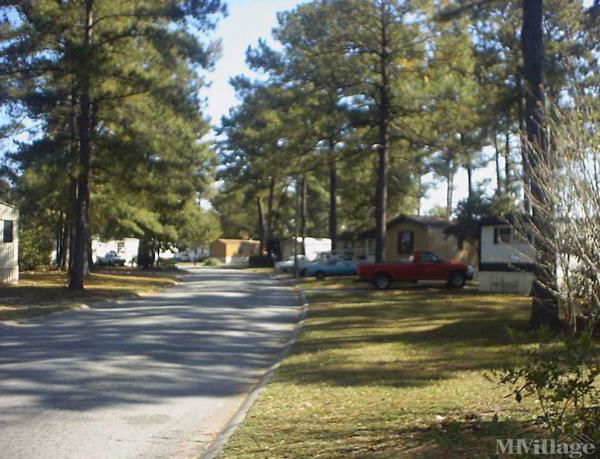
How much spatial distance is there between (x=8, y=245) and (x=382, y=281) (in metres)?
16.0

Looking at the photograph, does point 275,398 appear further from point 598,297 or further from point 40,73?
point 40,73

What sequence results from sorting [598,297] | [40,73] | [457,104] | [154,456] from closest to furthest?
[154,456]
[598,297]
[40,73]
[457,104]

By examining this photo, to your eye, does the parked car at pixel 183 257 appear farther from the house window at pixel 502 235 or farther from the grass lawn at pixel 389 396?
the grass lawn at pixel 389 396

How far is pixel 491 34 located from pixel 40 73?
16.1 metres

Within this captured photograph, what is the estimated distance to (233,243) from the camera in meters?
100

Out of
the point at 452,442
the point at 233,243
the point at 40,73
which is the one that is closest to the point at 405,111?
the point at 40,73

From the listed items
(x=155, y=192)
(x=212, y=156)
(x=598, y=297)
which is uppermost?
(x=212, y=156)

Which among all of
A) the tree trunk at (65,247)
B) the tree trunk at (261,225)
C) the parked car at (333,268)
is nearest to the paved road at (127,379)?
the tree trunk at (65,247)

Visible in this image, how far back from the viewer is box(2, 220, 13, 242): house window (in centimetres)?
3325

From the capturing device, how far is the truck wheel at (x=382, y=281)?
109ft

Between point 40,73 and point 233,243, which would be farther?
point 233,243

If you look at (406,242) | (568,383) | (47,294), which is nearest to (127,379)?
(568,383)

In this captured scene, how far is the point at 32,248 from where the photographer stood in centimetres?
4759

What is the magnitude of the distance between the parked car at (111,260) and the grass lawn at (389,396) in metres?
52.5
